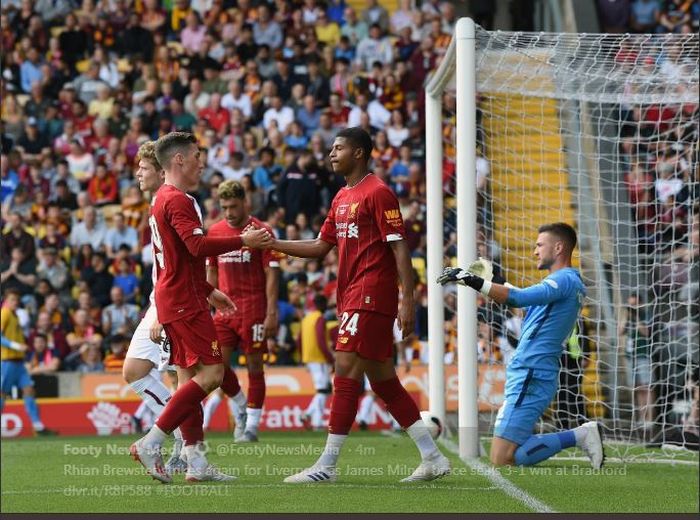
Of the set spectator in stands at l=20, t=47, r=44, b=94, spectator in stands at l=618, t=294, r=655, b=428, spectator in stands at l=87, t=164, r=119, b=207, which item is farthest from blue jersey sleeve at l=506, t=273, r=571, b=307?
spectator in stands at l=20, t=47, r=44, b=94

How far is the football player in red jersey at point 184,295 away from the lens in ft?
26.2

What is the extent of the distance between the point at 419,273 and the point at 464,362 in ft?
24.1

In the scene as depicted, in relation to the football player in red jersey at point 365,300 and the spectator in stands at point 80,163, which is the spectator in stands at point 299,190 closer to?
the spectator in stands at point 80,163

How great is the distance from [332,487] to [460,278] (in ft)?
4.97

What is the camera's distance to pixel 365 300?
328 inches

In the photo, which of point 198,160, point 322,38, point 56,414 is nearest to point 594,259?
point 198,160

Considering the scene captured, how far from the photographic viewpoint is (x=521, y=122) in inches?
615

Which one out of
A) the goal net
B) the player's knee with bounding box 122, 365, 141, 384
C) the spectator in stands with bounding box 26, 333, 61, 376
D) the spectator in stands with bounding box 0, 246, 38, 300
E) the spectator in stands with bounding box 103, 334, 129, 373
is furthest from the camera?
the spectator in stands with bounding box 0, 246, 38, 300

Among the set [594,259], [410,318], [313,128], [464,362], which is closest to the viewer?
[410,318]

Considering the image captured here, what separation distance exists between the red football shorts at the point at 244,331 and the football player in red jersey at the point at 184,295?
13.5 feet

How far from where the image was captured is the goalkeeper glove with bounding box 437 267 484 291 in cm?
791

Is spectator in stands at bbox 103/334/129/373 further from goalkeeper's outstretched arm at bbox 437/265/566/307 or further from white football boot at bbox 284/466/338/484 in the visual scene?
goalkeeper's outstretched arm at bbox 437/265/566/307

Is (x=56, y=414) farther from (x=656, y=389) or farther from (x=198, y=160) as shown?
(x=198, y=160)

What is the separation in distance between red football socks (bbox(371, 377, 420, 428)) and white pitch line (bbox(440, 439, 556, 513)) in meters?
0.69
